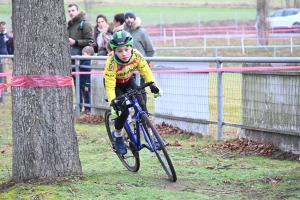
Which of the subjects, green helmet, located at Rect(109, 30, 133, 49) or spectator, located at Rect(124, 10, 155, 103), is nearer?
green helmet, located at Rect(109, 30, 133, 49)

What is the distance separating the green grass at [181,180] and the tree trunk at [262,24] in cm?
2632

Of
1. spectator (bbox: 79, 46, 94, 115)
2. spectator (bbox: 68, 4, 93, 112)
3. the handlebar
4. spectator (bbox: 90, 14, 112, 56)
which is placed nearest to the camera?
the handlebar

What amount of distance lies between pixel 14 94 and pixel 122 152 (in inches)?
68.8

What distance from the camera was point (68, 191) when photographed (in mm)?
6723

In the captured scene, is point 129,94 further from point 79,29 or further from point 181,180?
point 79,29

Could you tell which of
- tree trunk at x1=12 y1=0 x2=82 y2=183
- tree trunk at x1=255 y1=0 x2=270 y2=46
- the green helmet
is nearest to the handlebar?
the green helmet

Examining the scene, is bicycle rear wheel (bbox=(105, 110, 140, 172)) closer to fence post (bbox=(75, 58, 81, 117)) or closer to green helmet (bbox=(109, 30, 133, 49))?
green helmet (bbox=(109, 30, 133, 49))

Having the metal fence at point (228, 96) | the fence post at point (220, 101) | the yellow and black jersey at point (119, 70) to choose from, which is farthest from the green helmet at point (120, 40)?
the fence post at point (220, 101)

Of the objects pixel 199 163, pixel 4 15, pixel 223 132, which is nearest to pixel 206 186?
pixel 199 163

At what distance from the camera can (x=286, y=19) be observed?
40031 millimetres

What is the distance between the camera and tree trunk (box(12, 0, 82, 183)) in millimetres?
6941

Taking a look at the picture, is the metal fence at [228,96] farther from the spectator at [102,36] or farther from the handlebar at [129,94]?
the handlebar at [129,94]

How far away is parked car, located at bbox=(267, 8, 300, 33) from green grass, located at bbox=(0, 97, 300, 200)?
29.4 meters

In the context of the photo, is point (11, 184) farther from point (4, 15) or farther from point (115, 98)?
point (4, 15)
